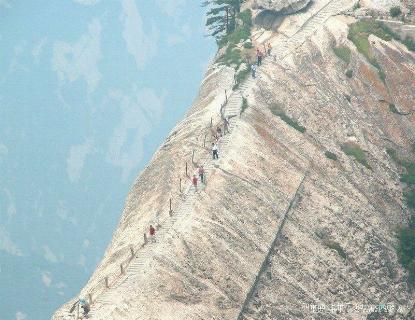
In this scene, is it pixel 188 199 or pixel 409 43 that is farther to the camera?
pixel 409 43

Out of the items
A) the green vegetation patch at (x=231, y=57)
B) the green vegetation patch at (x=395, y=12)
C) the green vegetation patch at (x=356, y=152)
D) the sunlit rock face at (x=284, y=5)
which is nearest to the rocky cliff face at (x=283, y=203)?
the green vegetation patch at (x=356, y=152)

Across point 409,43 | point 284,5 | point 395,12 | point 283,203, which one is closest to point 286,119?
point 283,203

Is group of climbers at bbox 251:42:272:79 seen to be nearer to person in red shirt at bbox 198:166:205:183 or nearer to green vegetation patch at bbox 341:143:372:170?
green vegetation patch at bbox 341:143:372:170

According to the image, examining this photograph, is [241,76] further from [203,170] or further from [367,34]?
[203,170]

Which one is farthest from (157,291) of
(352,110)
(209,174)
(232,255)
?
(352,110)

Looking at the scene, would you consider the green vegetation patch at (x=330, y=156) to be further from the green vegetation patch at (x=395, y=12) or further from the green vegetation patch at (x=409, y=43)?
the green vegetation patch at (x=395, y=12)

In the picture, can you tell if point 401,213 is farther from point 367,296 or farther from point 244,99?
point 244,99
